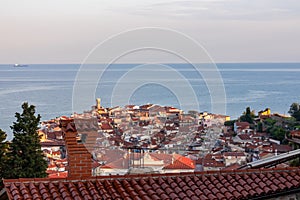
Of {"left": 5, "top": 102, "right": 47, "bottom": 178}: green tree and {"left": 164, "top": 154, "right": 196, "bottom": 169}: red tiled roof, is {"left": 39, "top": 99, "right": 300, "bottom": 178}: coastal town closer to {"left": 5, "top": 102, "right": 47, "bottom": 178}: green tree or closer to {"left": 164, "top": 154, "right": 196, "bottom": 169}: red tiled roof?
{"left": 164, "top": 154, "right": 196, "bottom": 169}: red tiled roof

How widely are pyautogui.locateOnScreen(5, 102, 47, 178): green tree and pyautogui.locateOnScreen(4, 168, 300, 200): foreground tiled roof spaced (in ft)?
23.1

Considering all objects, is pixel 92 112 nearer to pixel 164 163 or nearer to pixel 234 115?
pixel 164 163

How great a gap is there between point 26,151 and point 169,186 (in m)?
7.83

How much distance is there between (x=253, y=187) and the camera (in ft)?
20.5

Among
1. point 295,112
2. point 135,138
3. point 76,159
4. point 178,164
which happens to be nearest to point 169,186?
point 76,159

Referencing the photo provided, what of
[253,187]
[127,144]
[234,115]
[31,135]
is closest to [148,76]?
[127,144]

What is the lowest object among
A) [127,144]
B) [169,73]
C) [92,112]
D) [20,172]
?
[20,172]

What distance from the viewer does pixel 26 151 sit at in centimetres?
1326

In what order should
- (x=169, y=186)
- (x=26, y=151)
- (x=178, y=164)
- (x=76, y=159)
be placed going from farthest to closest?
(x=26, y=151) < (x=178, y=164) < (x=76, y=159) < (x=169, y=186)

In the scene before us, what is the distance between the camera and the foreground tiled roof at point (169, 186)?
5750mm

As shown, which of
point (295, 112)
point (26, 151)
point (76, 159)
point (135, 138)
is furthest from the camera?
point (295, 112)

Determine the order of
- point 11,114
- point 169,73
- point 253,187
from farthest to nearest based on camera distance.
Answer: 1. point 11,114
2. point 169,73
3. point 253,187

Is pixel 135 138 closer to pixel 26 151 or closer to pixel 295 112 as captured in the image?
pixel 26 151

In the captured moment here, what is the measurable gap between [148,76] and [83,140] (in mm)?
4178
